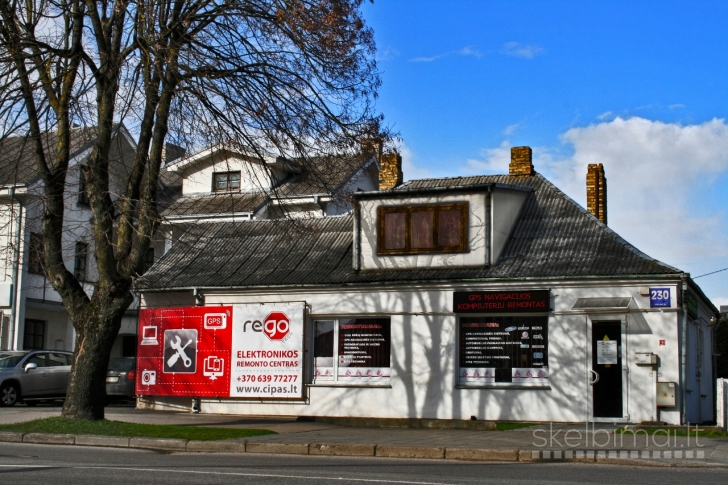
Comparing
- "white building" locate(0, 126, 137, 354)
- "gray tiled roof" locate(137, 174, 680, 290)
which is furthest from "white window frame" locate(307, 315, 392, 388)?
"white building" locate(0, 126, 137, 354)

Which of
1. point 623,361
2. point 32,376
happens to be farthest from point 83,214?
point 623,361

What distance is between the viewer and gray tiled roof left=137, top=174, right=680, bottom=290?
19188mm

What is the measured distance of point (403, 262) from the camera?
20.8 meters

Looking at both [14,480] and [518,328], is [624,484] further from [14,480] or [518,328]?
[518,328]

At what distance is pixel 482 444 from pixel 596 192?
12.6 metres

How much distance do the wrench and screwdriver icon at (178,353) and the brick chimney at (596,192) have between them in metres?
11.6

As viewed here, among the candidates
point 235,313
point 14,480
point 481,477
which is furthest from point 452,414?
point 14,480

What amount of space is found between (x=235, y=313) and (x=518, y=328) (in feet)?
22.8

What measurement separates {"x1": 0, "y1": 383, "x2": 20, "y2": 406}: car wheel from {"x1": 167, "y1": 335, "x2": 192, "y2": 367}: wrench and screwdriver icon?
213 inches

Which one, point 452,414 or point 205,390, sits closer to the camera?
point 452,414

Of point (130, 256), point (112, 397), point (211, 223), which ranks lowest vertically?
point (112, 397)

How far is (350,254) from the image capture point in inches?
871

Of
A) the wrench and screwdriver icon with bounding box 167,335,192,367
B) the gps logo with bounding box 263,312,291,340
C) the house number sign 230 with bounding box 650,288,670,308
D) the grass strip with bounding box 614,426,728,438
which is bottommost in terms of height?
the grass strip with bounding box 614,426,728,438

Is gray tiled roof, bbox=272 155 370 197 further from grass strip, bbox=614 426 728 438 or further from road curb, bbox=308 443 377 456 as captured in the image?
grass strip, bbox=614 426 728 438
